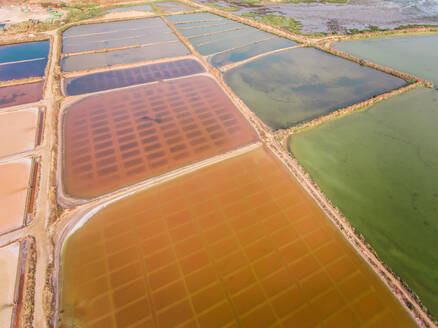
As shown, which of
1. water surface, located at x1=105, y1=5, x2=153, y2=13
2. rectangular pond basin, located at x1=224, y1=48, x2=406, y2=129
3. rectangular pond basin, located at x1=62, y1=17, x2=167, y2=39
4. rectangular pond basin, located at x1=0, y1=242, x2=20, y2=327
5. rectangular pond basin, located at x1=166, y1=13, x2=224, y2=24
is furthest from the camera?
water surface, located at x1=105, y1=5, x2=153, y2=13

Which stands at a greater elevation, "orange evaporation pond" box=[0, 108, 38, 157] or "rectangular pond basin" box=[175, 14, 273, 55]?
"rectangular pond basin" box=[175, 14, 273, 55]

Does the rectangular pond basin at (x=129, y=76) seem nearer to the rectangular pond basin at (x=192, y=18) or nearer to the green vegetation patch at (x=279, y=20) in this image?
the rectangular pond basin at (x=192, y=18)

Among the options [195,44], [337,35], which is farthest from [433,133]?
[195,44]

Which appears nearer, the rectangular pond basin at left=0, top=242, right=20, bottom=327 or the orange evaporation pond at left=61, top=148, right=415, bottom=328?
the rectangular pond basin at left=0, top=242, right=20, bottom=327

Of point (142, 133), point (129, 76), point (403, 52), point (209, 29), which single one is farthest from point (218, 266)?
Answer: point (209, 29)

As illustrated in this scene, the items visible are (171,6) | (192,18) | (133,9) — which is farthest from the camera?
(171,6)

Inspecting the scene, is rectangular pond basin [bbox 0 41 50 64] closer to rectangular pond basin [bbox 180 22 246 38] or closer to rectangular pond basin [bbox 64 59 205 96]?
rectangular pond basin [bbox 64 59 205 96]

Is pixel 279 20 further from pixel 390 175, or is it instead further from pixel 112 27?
pixel 390 175

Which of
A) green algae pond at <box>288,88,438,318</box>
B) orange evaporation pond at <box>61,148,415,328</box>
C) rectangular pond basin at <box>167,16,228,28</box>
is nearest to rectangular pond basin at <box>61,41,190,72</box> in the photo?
rectangular pond basin at <box>167,16,228,28</box>
